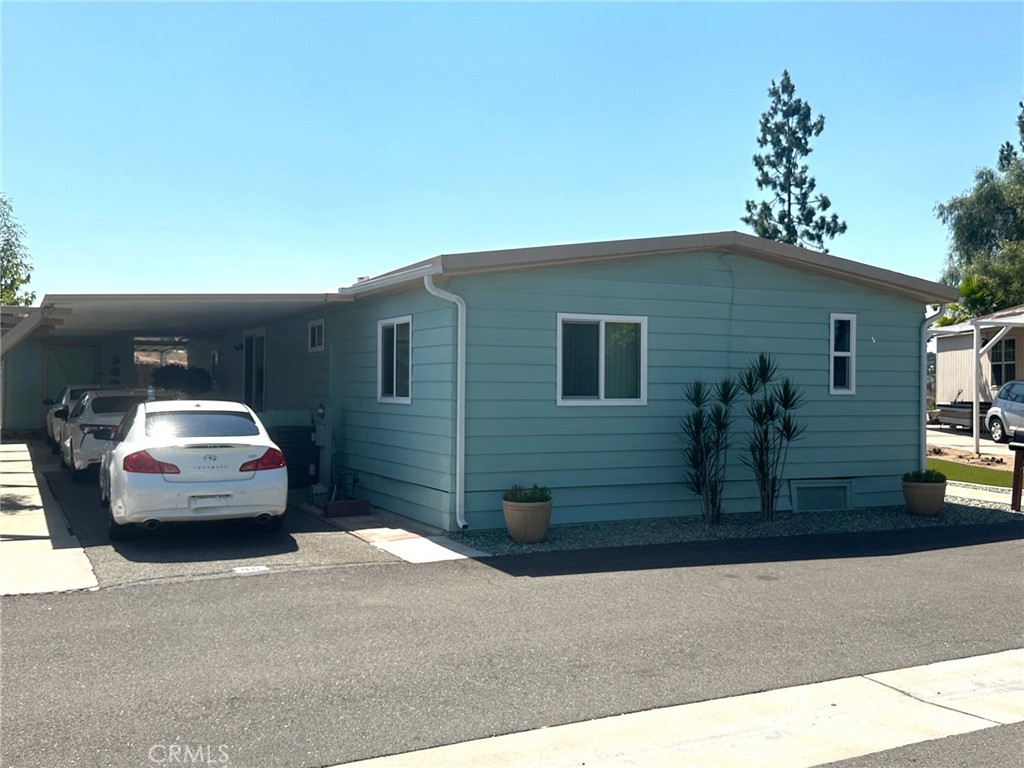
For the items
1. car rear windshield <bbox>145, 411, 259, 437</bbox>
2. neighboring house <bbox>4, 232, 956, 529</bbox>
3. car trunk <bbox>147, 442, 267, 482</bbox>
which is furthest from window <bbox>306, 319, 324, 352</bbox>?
car trunk <bbox>147, 442, 267, 482</bbox>

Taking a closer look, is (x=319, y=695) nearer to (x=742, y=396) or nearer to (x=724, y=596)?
(x=724, y=596)

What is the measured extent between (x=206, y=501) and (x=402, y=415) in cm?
299

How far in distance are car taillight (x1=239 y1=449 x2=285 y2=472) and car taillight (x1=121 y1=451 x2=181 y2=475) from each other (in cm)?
65

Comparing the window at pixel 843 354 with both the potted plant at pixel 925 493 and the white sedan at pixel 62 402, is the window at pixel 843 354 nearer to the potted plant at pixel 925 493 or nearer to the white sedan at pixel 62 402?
the potted plant at pixel 925 493

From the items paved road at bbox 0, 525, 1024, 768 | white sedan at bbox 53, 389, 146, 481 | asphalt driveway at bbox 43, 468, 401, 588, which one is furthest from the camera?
white sedan at bbox 53, 389, 146, 481

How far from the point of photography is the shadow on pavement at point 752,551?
8.75 m

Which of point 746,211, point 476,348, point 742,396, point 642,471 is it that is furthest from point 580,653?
point 746,211

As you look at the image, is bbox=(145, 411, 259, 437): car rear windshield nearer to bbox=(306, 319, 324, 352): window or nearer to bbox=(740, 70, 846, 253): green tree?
bbox=(306, 319, 324, 352): window

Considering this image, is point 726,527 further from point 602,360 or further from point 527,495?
point 527,495

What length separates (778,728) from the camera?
192 inches

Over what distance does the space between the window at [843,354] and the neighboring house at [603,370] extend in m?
0.02

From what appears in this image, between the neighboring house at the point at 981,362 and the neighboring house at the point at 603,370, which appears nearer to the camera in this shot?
the neighboring house at the point at 603,370

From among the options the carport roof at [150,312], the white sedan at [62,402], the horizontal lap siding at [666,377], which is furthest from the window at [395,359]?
the white sedan at [62,402]

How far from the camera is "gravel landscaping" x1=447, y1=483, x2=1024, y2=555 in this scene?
9828 millimetres
